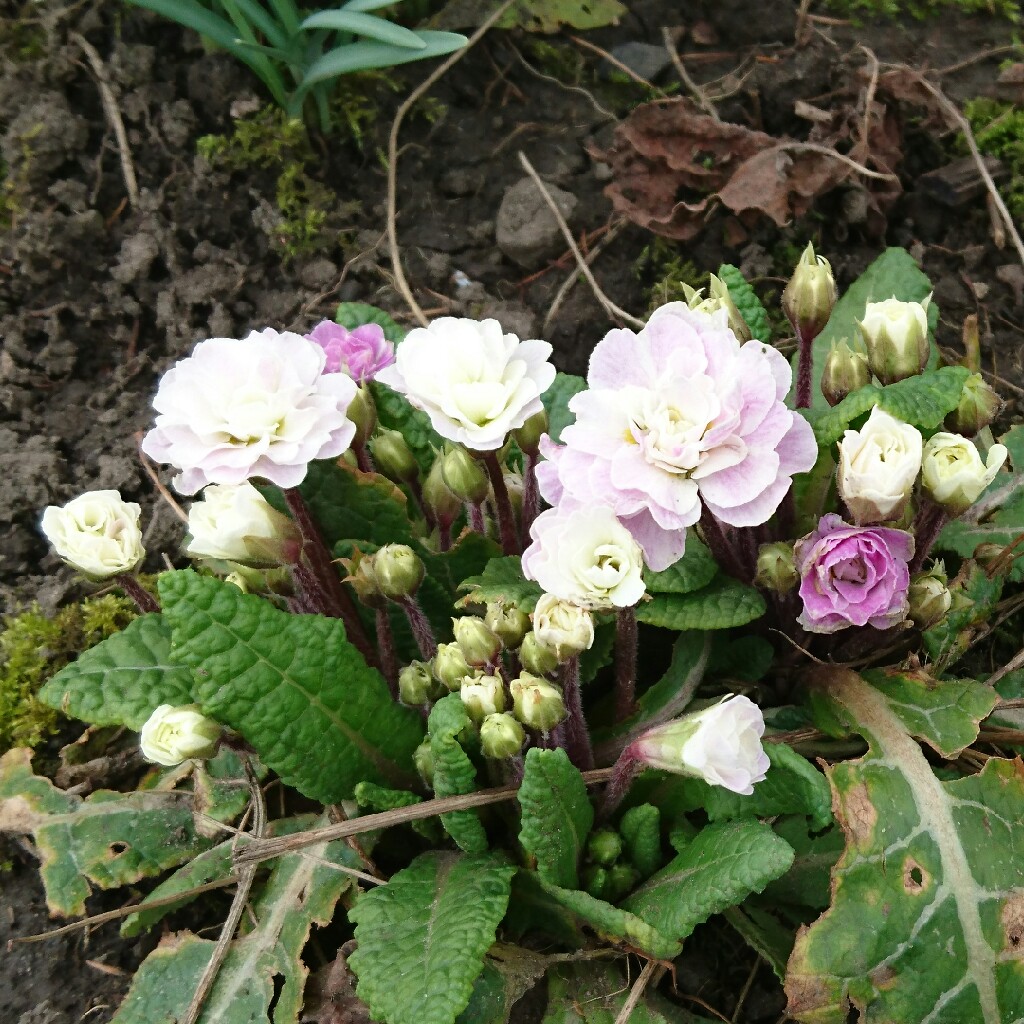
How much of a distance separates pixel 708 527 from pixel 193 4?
5.86 feet

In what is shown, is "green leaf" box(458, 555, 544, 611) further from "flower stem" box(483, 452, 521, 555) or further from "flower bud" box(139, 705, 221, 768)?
"flower bud" box(139, 705, 221, 768)

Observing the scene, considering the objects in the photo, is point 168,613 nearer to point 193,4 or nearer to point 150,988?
point 150,988

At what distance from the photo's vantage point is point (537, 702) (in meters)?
1.47

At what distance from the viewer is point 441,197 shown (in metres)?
2.76

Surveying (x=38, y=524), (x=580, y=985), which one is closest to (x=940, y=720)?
(x=580, y=985)

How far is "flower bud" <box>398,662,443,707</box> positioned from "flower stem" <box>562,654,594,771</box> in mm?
237

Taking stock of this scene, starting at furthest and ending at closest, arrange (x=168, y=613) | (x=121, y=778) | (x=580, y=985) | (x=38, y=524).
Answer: (x=38, y=524)
(x=121, y=778)
(x=580, y=985)
(x=168, y=613)

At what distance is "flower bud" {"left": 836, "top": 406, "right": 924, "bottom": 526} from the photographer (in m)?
1.47

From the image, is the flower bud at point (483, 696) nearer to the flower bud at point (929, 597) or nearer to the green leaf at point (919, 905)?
the green leaf at point (919, 905)

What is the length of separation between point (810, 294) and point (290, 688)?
1.06 m

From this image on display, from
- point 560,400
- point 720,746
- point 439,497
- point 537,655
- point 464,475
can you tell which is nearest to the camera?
point 720,746

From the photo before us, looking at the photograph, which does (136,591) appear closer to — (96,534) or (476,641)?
(96,534)

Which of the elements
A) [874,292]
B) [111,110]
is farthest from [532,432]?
[111,110]

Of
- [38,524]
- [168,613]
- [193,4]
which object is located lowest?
[38,524]
